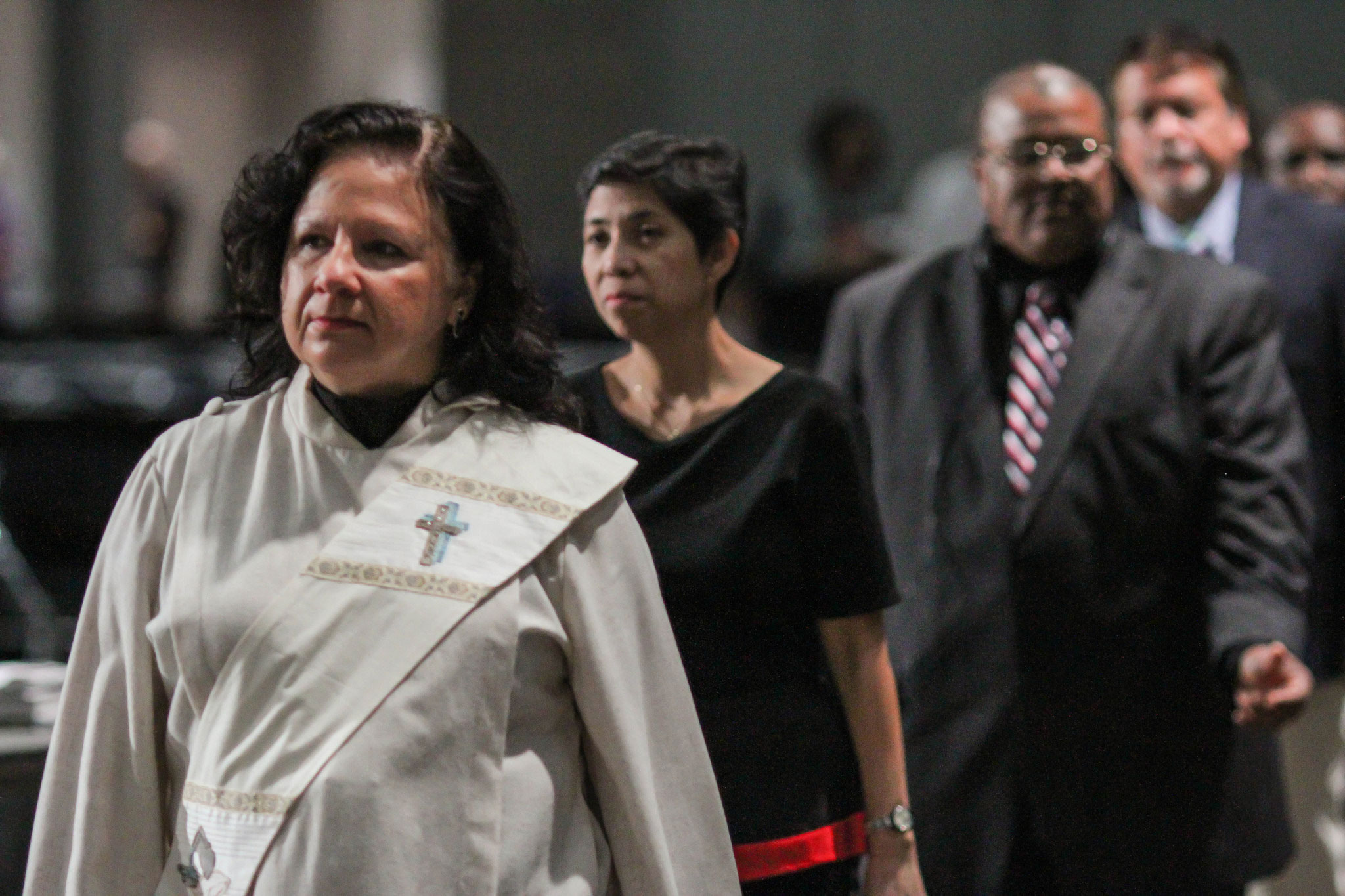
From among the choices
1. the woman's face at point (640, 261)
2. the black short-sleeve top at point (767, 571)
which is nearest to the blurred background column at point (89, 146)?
the woman's face at point (640, 261)

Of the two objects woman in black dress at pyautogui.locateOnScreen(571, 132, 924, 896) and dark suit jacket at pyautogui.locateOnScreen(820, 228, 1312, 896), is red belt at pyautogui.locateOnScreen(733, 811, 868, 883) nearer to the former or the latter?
woman in black dress at pyautogui.locateOnScreen(571, 132, 924, 896)

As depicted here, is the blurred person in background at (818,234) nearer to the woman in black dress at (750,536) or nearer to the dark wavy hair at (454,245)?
the woman in black dress at (750,536)

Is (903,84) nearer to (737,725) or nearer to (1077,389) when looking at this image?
(1077,389)

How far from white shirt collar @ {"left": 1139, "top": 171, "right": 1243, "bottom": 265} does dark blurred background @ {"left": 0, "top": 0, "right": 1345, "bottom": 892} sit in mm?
2555

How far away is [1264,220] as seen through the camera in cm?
351

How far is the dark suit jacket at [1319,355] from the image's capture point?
3.38 m

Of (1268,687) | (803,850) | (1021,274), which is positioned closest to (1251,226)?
(1021,274)

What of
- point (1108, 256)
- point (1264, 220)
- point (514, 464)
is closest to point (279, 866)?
point (514, 464)

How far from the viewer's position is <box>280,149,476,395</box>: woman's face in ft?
5.95

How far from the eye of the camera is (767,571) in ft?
7.16

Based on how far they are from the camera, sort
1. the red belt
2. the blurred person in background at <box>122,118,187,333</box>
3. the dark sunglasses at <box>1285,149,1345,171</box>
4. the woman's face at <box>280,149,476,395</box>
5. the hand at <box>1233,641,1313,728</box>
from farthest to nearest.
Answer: the blurred person in background at <box>122,118,187,333</box>
the dark sunglasses at <box>1285,149,1345,171</box>
the hand at <box>1233,641,1313,728</box>
the red belt
the woman's face at <box>280,149,476,395</box>

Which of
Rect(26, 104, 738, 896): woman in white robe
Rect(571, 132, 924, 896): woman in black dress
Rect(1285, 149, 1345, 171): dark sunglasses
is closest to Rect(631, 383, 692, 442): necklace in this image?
Rect(571, 132, 924, 896): woman in black dress

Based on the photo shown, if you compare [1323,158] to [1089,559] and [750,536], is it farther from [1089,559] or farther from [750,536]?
[750,536]

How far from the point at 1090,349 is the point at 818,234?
180 inches
